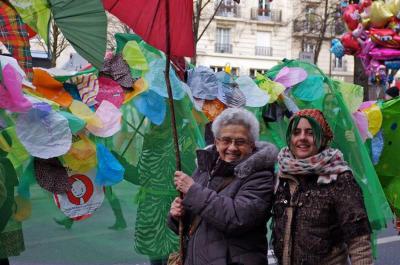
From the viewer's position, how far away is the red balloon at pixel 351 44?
931 cm

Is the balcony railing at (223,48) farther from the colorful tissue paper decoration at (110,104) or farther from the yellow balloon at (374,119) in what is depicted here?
the colorful tissue paper decoration at (110,104)

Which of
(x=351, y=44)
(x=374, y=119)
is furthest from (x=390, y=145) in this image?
(x=351, y=44)

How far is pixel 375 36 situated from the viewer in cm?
873

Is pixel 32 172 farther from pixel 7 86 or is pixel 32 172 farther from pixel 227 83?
pixel 227 83

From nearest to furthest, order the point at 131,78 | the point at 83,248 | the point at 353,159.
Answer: the point at 83,248 < the point at 131,78 < the point at 353,159

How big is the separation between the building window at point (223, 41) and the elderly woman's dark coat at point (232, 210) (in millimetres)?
35455

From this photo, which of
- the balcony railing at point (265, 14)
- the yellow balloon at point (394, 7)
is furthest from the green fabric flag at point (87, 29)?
the balcony railing at point (265, 14)

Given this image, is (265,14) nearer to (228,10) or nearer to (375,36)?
(228,10)

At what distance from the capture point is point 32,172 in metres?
3.28

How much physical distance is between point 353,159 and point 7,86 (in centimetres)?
267

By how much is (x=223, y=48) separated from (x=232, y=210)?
118ft

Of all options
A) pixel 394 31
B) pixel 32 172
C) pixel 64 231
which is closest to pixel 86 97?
pixel 32 172

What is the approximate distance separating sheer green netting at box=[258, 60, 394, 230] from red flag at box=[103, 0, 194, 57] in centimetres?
218

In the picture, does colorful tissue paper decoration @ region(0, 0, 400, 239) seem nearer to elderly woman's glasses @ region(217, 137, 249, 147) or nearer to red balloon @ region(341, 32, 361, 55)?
elderly woman's glasses @ region(217, 137, 249, 147)
